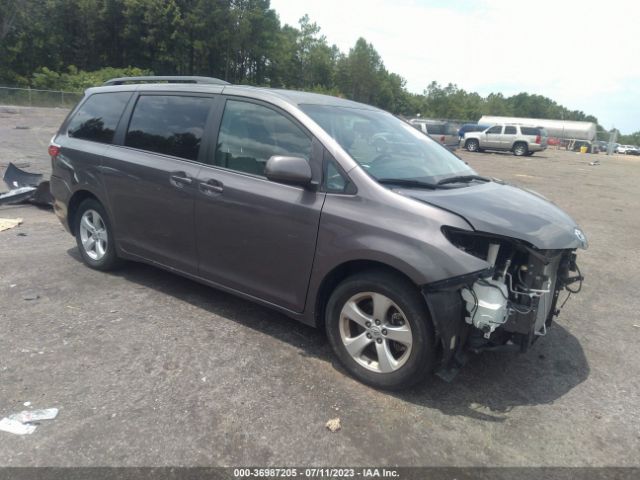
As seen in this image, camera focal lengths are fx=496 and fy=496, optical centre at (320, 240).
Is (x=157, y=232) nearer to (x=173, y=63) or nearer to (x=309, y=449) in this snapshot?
(x=309, y=449)

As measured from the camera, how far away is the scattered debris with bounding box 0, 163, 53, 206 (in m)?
7.77

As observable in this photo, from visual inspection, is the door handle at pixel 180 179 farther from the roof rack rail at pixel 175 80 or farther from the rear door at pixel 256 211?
the roof rack rail at pixel 175 80

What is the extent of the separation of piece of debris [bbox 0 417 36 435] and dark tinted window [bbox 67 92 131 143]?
2825 mm

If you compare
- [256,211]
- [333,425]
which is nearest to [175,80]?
[256,211]

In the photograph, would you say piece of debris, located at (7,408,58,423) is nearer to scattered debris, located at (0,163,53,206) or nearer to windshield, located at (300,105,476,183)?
windshield, located at (300,105,476,183)

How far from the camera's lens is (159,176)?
423 centimetres

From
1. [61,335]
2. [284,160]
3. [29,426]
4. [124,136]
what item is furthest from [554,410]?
[124,136]

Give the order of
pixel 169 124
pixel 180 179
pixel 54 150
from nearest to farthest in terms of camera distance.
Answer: pixel 180 179 < pixel 169 124 < pixel 54 150

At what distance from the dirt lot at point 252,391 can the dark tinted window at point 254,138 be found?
1342mm

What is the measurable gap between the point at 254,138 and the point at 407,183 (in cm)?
123

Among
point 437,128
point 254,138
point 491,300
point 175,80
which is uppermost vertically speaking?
point 437,128

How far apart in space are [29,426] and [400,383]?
2169 mm

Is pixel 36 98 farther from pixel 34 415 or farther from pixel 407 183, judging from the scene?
pixel 407 183

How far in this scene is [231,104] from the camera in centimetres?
398
